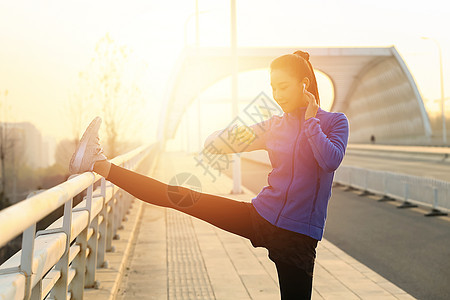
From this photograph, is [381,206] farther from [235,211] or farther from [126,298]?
[235,211]

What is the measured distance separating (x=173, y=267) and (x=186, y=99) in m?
61.7

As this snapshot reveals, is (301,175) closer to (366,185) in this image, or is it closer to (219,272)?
(219,272)

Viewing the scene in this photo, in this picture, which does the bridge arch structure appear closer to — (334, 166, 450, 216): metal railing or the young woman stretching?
(334, 166, 450, 216): metal railing

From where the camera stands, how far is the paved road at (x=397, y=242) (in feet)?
20.7

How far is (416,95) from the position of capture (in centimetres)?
5672

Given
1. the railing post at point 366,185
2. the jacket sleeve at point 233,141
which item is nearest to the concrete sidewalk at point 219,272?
the jacket sleeve at point 233,141

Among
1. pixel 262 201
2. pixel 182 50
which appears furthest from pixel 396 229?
pixel 182 50

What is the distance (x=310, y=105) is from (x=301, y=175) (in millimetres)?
341

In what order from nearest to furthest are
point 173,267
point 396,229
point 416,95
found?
point 173,267, point 396,229, point 416,95

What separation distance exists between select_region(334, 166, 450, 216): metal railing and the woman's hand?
31.2ft

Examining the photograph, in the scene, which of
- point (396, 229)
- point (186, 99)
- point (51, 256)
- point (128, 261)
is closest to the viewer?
point (51, 256)

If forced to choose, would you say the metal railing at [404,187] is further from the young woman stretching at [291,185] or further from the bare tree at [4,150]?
the bare tree at [4,150]

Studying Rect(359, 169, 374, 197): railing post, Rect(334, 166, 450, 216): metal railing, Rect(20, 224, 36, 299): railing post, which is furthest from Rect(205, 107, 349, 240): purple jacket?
Rect(359, 169, 374, 197): railing post

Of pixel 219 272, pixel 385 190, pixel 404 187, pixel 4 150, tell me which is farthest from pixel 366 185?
pixel 4 150
